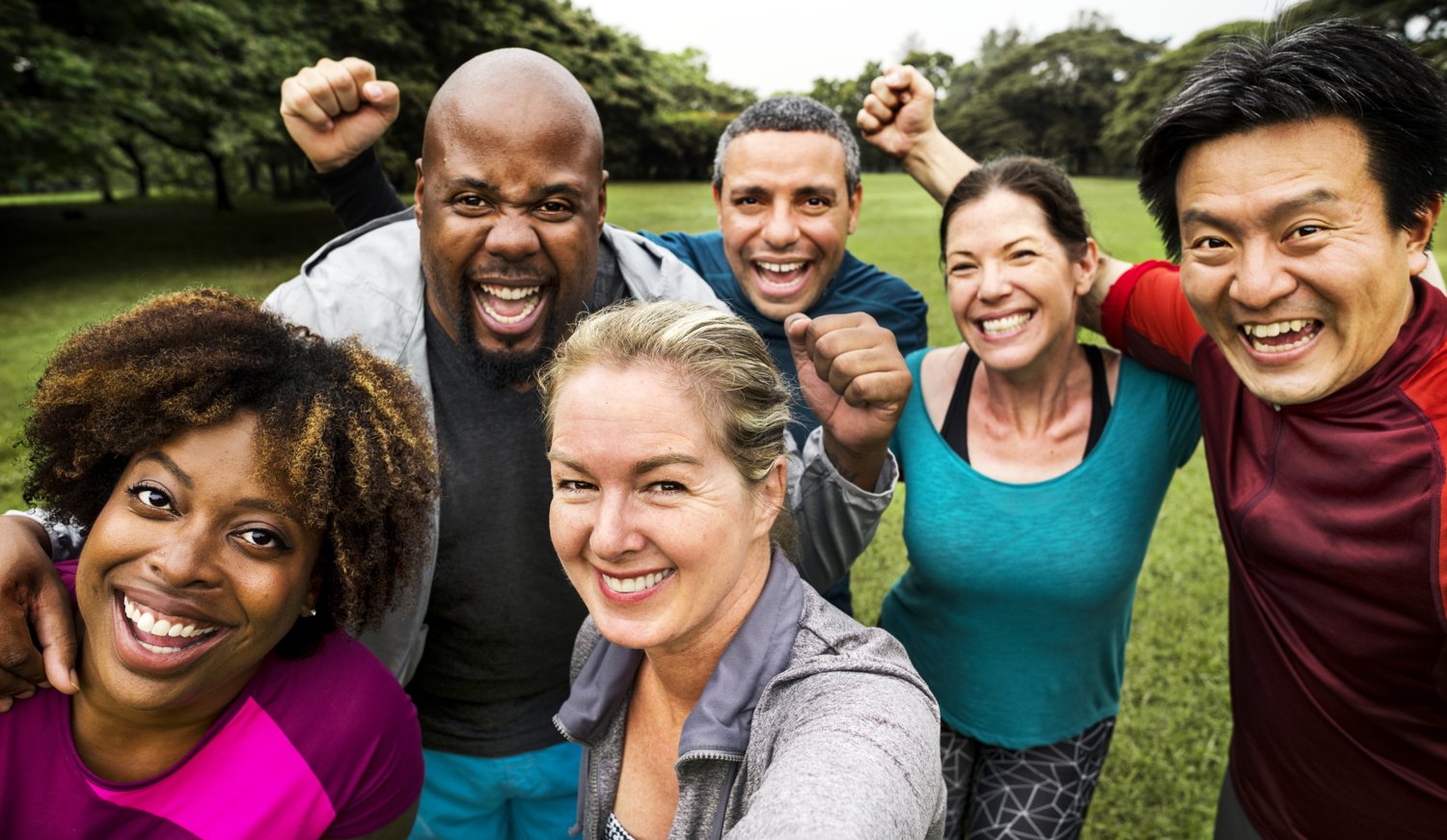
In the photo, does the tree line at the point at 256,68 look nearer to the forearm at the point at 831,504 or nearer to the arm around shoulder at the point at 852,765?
the forearm at the point at 831,504

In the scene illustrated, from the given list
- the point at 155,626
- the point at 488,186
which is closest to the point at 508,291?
the point at 488,186

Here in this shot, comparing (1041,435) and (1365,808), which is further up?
(1041,435)

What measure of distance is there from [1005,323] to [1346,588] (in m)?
1.14

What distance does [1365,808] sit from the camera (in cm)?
213

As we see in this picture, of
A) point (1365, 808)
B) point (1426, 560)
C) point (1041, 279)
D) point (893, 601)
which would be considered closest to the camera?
point (1426, 560)

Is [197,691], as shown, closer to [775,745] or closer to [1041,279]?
[775,745]

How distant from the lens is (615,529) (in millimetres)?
1823

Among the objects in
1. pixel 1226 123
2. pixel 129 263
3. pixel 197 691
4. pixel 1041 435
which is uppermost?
pixel 1226 123

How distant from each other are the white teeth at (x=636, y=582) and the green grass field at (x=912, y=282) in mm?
1285

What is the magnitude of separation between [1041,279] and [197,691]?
8.09 ft

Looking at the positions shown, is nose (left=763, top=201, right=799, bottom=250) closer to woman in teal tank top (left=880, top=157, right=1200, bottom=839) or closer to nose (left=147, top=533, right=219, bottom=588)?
woman in teal tank top (left=880, top=157, right=1200, bottom=839)

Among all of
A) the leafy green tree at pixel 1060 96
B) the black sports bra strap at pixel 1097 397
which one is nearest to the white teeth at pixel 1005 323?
the black sports bra strap at pixel 1097 397

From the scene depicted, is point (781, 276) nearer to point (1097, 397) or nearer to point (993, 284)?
point (993, 284)

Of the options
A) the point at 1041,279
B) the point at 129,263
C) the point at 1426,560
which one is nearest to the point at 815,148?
the point at 1041,279
